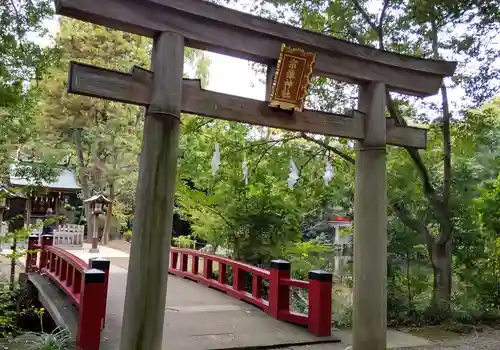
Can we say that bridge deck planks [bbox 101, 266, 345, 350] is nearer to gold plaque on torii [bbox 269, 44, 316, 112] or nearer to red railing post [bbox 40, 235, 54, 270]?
red railing post [bbox 40, 235, 54, 270]

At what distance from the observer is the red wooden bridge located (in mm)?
5344

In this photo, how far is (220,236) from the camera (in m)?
11.0

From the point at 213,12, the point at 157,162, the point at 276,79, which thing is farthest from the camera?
the point at 276,79

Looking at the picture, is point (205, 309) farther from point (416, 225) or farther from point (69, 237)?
point (69, 237)

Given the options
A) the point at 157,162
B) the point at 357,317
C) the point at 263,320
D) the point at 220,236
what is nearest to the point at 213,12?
the point at 157,162

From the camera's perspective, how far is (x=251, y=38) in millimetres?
4785

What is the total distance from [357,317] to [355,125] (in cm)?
244

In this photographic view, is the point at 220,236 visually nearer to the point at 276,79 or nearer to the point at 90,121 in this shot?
the point at 276,79

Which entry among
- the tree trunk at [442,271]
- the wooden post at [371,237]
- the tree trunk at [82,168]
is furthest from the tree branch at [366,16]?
the tree trunk at [82,168]

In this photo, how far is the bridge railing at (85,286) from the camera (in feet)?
16.8

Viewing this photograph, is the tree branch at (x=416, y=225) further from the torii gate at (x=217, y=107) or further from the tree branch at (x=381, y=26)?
the tree branch at (x=381, y=26)

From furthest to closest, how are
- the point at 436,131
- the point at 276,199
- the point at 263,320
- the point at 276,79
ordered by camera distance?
1. the point at 276,199
2. the point at 436,131
3. the point at 263,320
4. the point at 276,79

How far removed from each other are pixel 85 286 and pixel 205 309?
9.72ft

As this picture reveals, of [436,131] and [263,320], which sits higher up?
[436,131]
